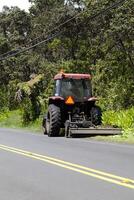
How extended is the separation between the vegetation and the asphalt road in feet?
28.3

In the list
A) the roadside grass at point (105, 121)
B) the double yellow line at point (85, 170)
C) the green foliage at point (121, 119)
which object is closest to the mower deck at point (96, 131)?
the roadside grass at point (105, 121)

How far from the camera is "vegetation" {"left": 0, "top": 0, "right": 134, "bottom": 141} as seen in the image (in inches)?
1201

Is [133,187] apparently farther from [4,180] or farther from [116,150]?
[116,150]

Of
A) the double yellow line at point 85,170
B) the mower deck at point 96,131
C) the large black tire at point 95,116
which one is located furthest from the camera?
the large black tire at point 95,116

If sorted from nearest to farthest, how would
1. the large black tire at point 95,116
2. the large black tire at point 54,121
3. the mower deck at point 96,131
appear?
the mower deck at point 96,131, the large black tire at point 54,121, the large black tire at point 95,116

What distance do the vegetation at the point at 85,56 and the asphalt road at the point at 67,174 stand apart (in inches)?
339

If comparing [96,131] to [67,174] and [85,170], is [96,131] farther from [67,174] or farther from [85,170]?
[67,174]

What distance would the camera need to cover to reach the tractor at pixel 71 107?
23.5 metres

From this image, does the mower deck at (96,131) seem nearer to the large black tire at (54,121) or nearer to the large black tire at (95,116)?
the large black tire at (54,121)

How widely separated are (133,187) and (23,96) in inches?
1188

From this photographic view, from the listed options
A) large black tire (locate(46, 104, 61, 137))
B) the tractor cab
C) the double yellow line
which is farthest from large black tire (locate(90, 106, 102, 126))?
the double yellow line

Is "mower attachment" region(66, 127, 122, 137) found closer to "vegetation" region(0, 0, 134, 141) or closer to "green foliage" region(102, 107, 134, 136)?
"vegetation" region(0, 0, 134, 141)

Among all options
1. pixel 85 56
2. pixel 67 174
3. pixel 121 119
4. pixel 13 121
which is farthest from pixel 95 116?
pixel 13 121

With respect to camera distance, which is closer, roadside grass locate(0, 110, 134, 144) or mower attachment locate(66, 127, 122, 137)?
roadside grass locate(0, 110, 134, 144)
